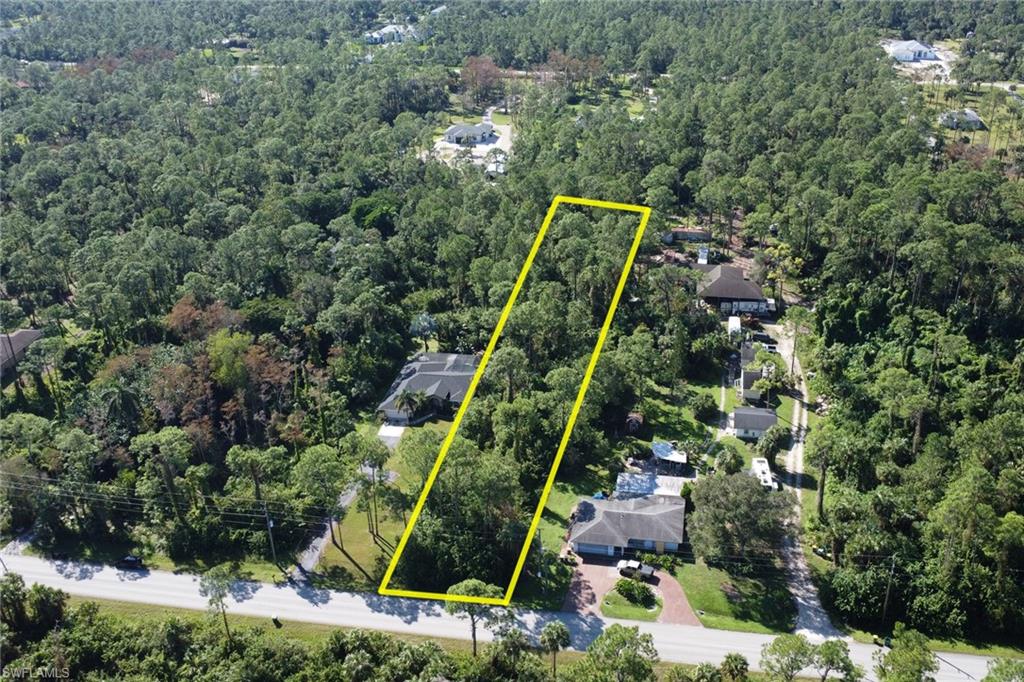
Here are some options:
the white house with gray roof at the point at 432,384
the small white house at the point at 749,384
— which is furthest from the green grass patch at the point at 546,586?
the small white house at the point at 749,384

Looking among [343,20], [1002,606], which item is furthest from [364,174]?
[343,20]

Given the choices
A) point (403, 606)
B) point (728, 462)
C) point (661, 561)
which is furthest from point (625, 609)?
point (728, 462)

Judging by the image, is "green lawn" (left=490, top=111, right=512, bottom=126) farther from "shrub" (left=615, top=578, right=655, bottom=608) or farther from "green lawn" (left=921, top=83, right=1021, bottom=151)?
"shrub" (left=615, top=578, right=655, bottom=608)

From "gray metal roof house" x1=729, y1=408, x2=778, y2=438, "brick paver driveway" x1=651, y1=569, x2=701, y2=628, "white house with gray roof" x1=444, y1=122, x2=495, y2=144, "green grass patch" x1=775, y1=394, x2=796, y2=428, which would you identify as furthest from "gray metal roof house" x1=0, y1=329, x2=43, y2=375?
"white house with gray roof" x1=444, y1=122, x2=495, y2=144

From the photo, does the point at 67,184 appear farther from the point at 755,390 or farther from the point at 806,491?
the point at 806,491

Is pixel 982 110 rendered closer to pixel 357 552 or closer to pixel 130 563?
pixel 357 552

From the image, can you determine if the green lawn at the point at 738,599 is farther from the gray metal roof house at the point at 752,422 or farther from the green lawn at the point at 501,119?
the green lawn at the point at 501,119

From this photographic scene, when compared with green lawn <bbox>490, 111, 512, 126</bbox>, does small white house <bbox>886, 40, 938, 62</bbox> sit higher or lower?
higher
